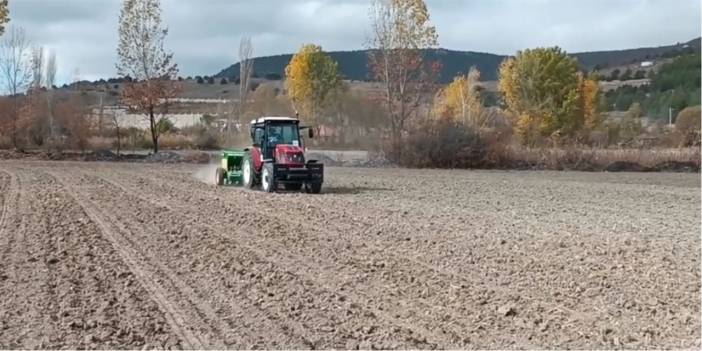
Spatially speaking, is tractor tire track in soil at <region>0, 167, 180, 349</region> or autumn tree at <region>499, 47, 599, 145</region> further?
autumn tree at <region>499, 47, 599, 145</region>

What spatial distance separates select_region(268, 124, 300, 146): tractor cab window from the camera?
22.6 metres

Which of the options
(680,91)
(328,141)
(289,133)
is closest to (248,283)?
(289,133)

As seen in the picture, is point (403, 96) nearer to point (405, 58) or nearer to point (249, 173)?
point (405, 58)

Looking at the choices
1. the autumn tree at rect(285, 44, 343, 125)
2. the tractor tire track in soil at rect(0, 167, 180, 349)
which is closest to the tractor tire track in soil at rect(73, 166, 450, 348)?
the tractor tire track in soil at rect(0, 167, 180, 349)

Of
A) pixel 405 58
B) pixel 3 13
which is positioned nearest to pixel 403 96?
pixel 405 58

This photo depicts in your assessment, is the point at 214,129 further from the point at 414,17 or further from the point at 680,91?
the point at 680,91

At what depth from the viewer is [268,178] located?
22016 millimetres

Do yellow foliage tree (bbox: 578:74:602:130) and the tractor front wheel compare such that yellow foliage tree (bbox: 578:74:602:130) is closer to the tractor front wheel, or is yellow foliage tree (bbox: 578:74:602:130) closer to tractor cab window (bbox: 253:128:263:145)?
Answer: tractor cab window (bbox: 253:128:263:145)

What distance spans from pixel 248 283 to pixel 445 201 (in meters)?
10.7

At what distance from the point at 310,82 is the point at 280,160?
184 feet

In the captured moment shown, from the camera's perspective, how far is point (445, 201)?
66.0ft

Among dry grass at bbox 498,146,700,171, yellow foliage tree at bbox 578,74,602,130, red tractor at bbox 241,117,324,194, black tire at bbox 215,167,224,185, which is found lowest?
dry grass at bbox 498,146,700,171

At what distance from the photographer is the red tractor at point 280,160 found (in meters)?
21.8

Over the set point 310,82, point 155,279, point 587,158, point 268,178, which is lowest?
point 587,158
